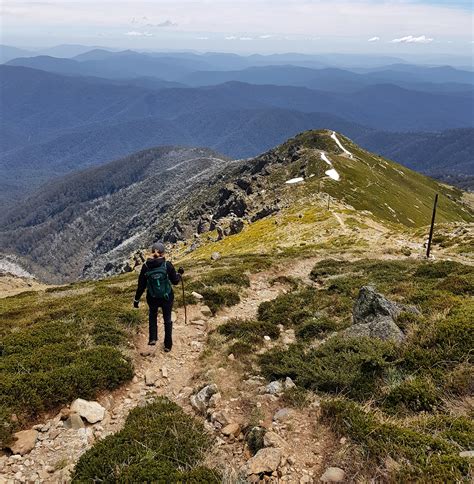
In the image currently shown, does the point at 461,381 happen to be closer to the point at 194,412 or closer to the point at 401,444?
the point at 401,444

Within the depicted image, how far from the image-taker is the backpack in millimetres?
12828

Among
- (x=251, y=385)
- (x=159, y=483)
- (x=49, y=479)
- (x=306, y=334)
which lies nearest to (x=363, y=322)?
(x=306, y=334)

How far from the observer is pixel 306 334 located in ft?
49.2

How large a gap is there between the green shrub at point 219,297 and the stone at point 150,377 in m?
6.61

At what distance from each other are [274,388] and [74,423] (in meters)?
4.98

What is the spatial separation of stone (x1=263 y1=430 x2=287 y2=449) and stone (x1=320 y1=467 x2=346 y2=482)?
43.6 inches

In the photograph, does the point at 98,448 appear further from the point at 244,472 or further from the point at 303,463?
the point at 303,463

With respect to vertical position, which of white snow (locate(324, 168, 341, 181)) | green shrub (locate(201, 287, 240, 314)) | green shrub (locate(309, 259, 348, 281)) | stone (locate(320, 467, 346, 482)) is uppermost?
stone (locate(320, 467, 346, 482))

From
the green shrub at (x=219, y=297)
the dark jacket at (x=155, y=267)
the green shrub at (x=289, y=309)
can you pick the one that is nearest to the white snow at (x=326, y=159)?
the green shrub at (x=289, y=309)

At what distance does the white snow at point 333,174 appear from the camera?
359 feet

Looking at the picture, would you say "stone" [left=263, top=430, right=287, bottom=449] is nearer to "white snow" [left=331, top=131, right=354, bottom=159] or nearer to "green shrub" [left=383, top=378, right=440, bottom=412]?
"green shrub" [left=383, top=378, right=440, bottom=412]

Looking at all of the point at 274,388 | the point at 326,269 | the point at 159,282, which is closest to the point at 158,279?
the point at 159,282

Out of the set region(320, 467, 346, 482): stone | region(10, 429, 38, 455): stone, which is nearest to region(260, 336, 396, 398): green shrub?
region(320, 467, 346, 482): stone

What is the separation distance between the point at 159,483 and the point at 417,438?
457 centimetres
